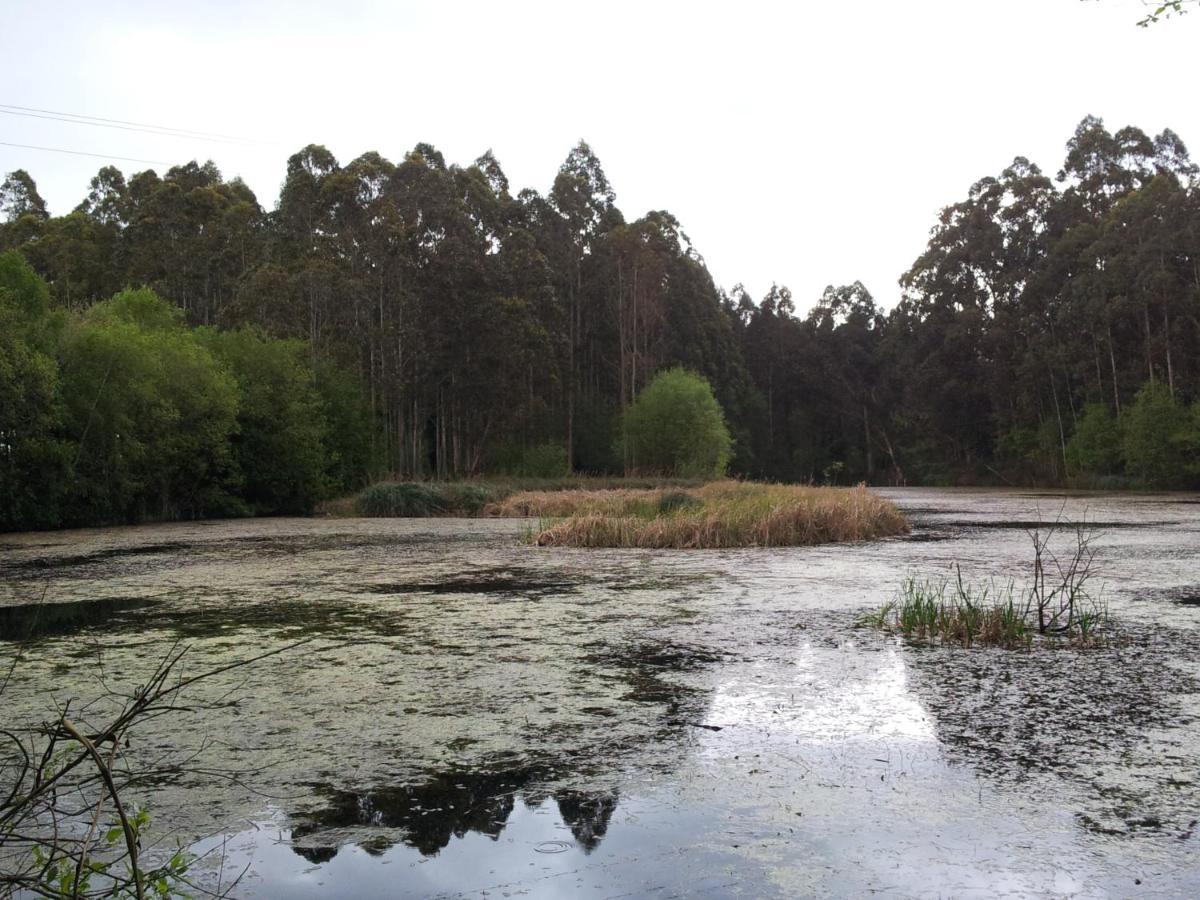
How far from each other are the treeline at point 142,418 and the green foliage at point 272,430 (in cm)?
3

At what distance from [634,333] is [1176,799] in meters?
35.2

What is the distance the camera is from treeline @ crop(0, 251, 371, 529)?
48.5ft

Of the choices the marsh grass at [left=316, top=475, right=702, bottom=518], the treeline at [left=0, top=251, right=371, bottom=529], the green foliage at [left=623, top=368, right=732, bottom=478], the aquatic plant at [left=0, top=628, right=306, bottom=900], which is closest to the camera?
the aquatic plant at [left=0, top=628, right=306, bottom=900]

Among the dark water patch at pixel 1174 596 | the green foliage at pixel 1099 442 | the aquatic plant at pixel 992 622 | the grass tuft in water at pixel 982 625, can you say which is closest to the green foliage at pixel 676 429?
the green foliage at pixel 1099 442

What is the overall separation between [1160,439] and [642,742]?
99.0 feet

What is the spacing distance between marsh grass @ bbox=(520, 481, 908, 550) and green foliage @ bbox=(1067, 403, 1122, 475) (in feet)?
71.2

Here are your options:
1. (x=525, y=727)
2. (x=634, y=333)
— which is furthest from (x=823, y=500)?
(x=634, y=333)

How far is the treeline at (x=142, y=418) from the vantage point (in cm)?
1480

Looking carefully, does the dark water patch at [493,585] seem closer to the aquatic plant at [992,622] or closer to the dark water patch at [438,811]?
Answer: the aquatic plant at [992,622]

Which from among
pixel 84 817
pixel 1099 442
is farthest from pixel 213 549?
pixel 1099 442

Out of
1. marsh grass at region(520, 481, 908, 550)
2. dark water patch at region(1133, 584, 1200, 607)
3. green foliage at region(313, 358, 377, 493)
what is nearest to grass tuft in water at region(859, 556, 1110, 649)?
dark water patch at region(1133, 584, 1200, 607)

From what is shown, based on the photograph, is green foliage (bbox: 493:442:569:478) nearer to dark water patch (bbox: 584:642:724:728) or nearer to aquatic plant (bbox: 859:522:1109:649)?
aquatic plant (bbox: 859:522:1109:649)

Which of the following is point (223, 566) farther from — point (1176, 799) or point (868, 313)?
point (868, 313)

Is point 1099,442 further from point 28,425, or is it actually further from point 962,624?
point 962,624
